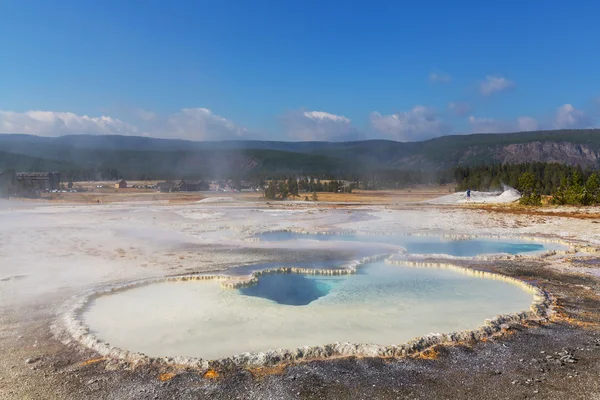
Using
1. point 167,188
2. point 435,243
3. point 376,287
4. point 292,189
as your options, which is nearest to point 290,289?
point 376,287

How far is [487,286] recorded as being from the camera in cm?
989

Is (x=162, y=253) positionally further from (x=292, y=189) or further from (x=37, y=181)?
(x=37, y=181)

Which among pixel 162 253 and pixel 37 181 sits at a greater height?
pixel 37 181

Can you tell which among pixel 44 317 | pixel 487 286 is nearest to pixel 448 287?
pixel 487 286

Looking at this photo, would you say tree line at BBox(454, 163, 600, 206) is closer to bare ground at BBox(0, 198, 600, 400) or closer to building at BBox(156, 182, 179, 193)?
bare ground at BBox(0, 198, 600, 400)

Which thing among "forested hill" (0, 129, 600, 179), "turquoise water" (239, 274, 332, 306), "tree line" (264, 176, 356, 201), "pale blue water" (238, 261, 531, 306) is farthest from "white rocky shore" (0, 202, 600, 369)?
"forested hill" (0, 129, 600, 179)

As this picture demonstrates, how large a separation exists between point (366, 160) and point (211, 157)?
6458 cm

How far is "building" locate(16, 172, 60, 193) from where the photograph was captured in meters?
47.5

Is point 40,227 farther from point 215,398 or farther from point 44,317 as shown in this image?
point 215,398

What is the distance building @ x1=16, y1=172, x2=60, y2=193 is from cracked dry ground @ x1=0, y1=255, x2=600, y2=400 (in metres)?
46.4

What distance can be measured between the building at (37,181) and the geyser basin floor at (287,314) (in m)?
44.2

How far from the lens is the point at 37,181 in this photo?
5131cm

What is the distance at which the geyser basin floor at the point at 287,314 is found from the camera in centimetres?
665

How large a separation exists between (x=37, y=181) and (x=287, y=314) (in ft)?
171
